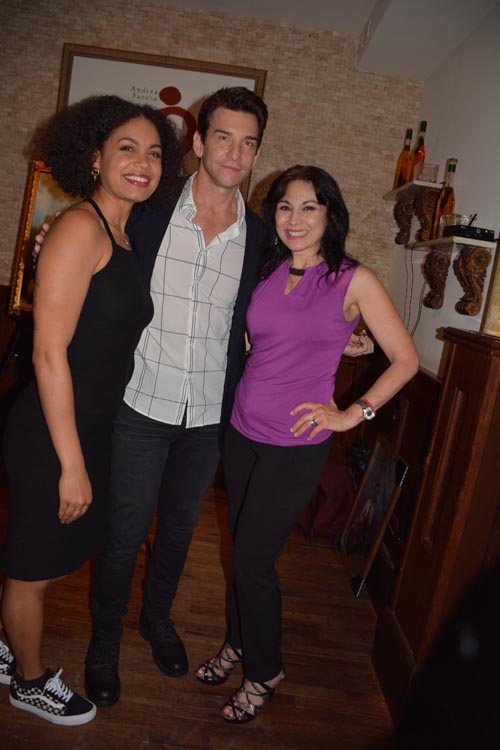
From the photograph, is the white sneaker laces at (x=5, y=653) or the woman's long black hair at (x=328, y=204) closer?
the woman's long black hair at (x=328, y=204)

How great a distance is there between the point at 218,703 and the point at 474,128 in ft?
8.25

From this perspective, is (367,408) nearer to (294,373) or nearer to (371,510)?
(294,373)

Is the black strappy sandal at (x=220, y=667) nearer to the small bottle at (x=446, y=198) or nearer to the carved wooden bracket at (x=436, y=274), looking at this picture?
the carved wooden bracket at (x=436, y=274)

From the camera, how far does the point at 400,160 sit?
133 inches

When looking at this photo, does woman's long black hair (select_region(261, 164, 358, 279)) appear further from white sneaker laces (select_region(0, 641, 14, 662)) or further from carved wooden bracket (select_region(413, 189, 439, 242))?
white sneaker laces (select_region(0, 641, 14, 662))

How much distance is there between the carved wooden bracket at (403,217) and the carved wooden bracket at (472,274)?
1.05m

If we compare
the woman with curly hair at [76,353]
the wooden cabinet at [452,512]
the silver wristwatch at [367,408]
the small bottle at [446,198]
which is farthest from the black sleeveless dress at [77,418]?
the small bottle at [446,198]

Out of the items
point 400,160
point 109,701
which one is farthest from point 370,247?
point 109,701

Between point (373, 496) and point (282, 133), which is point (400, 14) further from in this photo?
point (373, 496)

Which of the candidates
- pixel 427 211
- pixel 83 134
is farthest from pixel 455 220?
pixel 83 134

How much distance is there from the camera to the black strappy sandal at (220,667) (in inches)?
74.4

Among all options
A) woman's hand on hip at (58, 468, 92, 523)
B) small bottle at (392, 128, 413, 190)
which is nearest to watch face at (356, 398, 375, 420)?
woman's hand on hip at (58, 468, 92, 523)

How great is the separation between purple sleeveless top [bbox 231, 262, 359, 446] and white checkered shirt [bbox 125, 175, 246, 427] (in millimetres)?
182

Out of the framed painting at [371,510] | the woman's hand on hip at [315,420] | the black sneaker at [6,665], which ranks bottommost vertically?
the black sneaker at [6,665]
